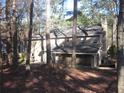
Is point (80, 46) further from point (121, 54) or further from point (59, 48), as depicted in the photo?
point (121, 54)

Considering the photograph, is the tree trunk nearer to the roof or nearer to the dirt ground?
the dirt ground

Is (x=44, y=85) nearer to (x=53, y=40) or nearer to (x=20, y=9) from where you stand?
(x=20, y=9)

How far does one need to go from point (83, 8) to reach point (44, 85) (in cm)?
4079

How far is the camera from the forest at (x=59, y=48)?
19.4 metres

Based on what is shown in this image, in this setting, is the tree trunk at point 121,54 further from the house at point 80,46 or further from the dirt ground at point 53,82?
the house at point 80,46

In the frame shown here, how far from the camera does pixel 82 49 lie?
4822cm

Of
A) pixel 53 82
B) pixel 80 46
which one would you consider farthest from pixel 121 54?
pixel 80 46

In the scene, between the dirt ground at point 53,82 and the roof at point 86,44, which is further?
the roof at point 86,44

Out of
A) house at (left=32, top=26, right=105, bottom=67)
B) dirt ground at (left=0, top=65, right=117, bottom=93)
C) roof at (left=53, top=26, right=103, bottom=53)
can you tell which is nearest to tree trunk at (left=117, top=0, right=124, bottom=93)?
dirt ground at (left=0, top=65, right=117, bottom=93)

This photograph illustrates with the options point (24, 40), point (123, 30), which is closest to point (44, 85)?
point (123, 30)

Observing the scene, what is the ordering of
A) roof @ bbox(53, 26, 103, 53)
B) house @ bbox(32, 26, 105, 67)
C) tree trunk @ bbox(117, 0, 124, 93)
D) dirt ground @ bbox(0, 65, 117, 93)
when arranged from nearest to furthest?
tree trunk @ bbox(117, 0, 124, 93), dirt ground @ bbox(0, 65, 117, 93), house @ bbox(32, 26, 105, 67), roof @ bbox(53, 26, 103, 53)

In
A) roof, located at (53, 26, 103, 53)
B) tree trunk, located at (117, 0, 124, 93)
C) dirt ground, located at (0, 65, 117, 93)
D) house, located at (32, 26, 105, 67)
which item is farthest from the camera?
roof, located at (53, 26, 103, 53)

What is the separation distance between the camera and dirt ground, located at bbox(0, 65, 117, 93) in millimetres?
18772

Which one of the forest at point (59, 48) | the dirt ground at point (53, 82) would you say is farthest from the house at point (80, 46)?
the dirt ground at point (53, 82)
